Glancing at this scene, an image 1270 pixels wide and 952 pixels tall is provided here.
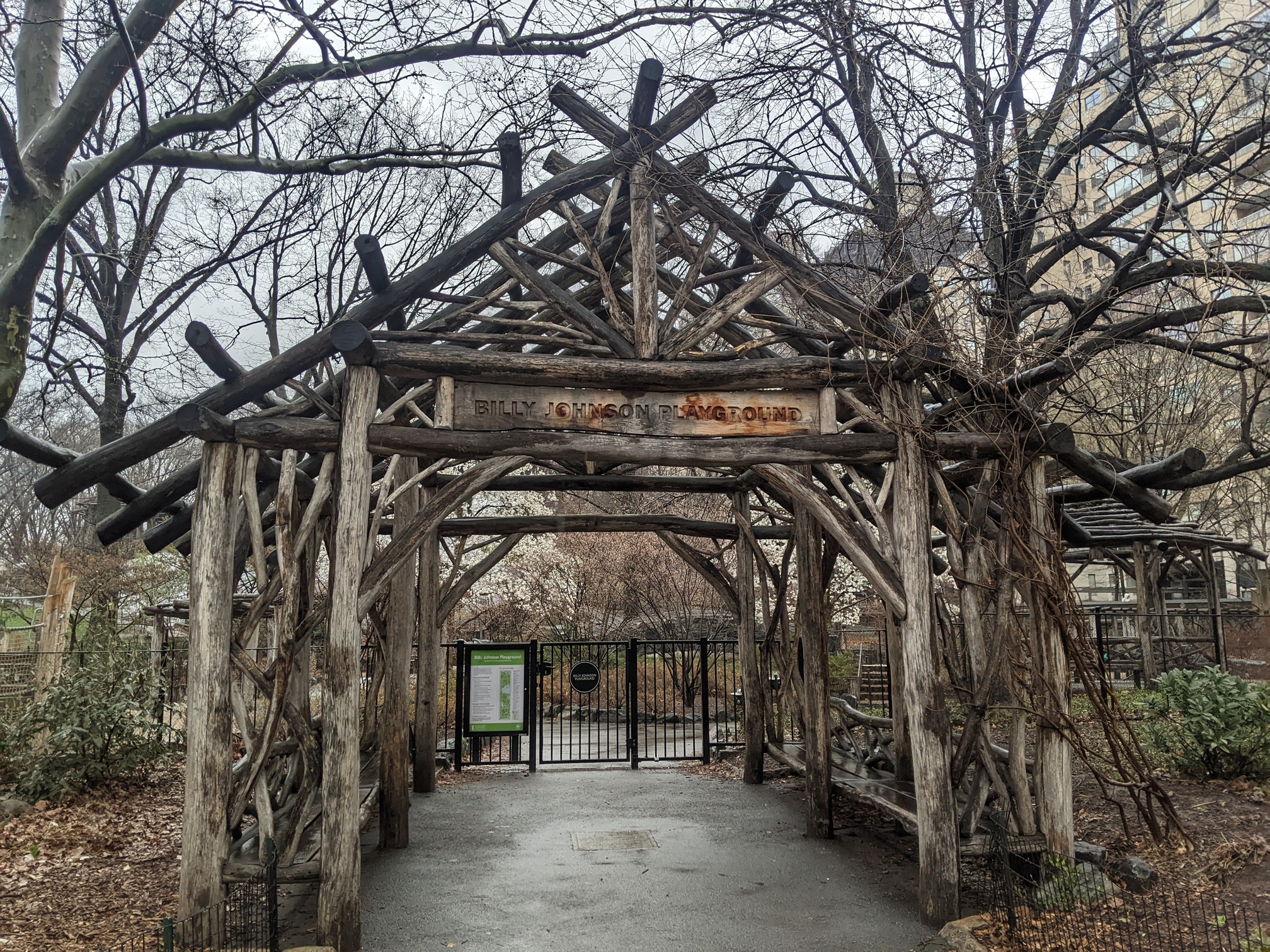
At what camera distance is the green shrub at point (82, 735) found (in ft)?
29.5

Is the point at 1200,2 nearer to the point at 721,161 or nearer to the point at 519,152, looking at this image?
the point at 721,161

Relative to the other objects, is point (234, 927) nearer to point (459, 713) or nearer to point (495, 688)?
point (495, 688)

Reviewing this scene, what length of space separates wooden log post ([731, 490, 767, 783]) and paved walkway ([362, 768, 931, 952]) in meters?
0.81

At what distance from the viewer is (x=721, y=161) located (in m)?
7.82

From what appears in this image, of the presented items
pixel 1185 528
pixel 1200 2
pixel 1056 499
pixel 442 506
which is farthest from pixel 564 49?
pixel 1185 528

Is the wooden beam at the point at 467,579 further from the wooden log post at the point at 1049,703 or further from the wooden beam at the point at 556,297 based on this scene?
the wooden log post at the point at 1049,703

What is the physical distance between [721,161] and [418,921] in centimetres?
662

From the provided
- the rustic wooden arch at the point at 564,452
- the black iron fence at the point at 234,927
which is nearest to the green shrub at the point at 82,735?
the rustic wooden arch at the point at 564,452

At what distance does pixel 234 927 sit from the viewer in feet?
17.7

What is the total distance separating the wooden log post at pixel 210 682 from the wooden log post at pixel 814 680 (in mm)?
5003

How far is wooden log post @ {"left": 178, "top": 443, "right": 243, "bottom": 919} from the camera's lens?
17.9 feet

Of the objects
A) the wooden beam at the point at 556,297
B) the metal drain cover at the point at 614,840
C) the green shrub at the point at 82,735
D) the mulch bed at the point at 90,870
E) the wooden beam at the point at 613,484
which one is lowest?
the metal drain cover at the point at 614,840

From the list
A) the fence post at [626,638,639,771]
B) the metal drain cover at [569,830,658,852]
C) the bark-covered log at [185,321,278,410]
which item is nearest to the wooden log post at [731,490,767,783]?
the fence post at [626,638,639,771]

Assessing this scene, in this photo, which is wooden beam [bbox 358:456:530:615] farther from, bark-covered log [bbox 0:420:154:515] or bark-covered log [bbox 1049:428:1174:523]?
bark-covered log [bbox 1049:428:1174:523]
